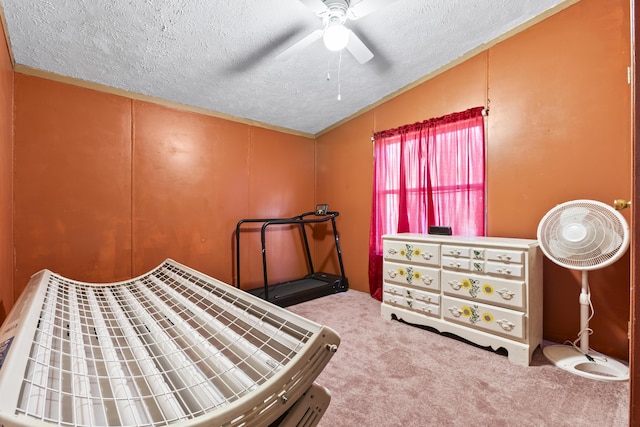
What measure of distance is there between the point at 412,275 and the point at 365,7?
2068 mm

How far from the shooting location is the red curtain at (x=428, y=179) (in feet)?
8.61

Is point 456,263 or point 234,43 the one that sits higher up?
point 234,43

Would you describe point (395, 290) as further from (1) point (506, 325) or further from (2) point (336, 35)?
(2) point (336, 35)

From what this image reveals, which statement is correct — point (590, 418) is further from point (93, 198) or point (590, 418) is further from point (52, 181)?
point (52, 181)

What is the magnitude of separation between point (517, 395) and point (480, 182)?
1.72m

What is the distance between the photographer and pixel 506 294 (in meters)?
1.95

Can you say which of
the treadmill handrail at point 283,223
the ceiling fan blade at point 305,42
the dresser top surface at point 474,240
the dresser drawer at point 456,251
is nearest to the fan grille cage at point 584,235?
the dresser top surface at point 474,240

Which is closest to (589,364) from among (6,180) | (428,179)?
(428,179)

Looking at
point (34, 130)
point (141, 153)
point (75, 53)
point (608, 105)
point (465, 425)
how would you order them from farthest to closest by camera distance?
point (141, 153) < point (34, 130) < point (75, 53) < point (608, 105) < point (465, 425)

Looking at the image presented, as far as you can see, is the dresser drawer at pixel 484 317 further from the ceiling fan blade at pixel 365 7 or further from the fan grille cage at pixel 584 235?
the ceiling fan blade at pixel 365 7

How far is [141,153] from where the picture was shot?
279 centimetres

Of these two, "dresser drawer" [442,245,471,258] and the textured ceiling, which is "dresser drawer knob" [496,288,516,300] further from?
the textured ceiling

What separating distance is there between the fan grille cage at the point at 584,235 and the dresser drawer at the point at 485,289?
0.33 meters

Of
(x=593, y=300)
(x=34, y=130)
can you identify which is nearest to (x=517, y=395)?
(x=593, y=300)
